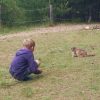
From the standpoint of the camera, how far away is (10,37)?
1430 cm

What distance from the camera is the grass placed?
21.8 feet

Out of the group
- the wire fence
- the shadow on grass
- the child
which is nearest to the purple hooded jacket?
the child

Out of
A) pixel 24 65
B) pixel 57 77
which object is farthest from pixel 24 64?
pixel 57 77

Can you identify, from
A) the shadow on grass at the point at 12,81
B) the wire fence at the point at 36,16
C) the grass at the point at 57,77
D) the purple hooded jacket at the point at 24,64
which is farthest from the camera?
the wire fence at the point at 36,16

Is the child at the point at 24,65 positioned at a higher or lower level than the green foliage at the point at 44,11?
higher

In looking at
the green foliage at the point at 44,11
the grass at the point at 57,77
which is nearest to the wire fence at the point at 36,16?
the green foliage at the point at 44,11

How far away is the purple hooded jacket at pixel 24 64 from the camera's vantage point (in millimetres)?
7594

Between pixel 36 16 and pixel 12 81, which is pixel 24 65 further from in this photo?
pixel 36 16

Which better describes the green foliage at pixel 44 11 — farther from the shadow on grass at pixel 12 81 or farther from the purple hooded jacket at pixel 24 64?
the purple hooded jacket at pixel 24 64

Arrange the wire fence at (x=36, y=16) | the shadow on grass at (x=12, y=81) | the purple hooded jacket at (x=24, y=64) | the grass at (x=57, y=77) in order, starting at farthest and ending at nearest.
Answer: the wire fence at (x=36, y=16), the purple hooded jacket at (x=24, y=64), the shadow on grass at (x=12, y=81), the grass at (x=57, y=77)

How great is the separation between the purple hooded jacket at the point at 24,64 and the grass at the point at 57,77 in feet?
0.62

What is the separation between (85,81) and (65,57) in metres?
2.58

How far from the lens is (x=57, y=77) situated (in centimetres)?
777

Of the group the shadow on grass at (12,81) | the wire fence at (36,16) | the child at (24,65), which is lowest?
the wire fence at (36,16)
